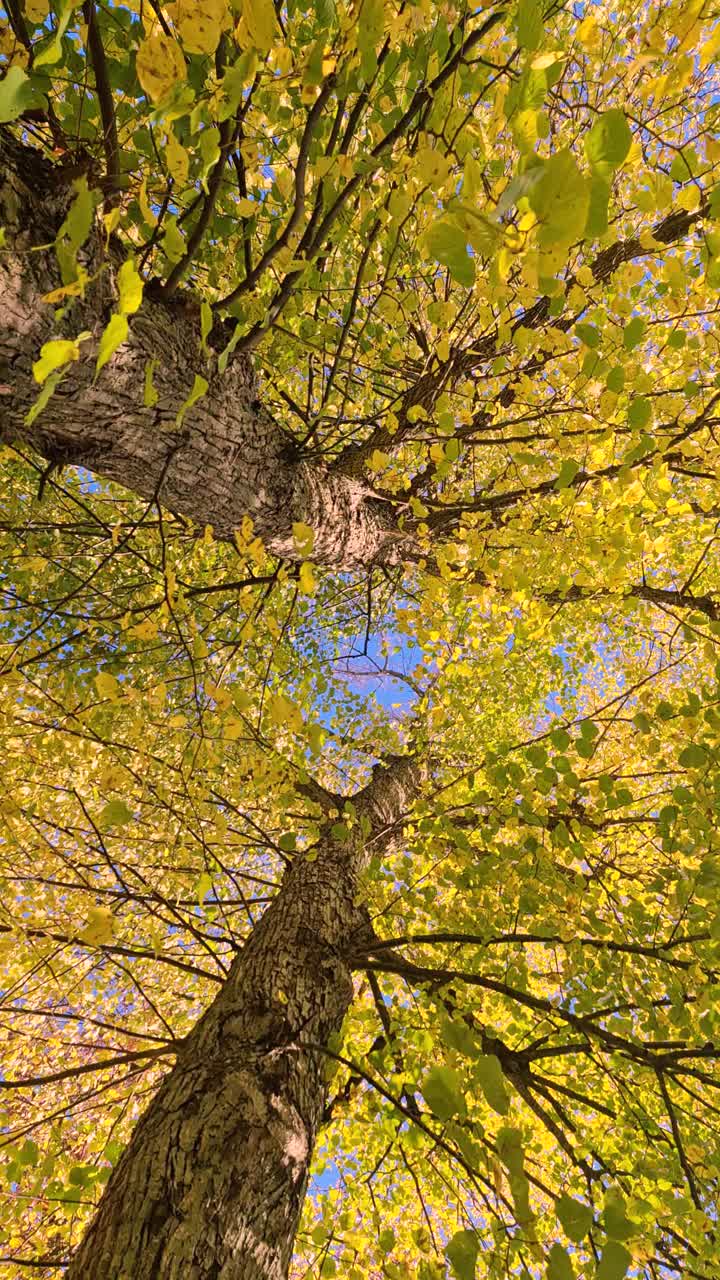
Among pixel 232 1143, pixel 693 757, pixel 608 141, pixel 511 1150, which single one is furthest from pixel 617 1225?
pixel 608 141

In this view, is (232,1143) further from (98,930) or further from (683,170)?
(683,170)

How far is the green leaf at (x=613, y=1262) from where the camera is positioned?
95cm

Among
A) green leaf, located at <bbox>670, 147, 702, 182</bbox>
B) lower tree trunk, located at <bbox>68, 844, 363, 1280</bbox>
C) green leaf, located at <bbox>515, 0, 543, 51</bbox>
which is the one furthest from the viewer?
green leaf, located at <bbox>670, 147, 702, 182</bbox>

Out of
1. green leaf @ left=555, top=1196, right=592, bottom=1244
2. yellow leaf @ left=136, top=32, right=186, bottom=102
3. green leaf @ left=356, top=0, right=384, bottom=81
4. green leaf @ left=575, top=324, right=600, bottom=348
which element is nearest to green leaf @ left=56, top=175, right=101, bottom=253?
yellow leaf @ left=136, top=32, right=186, bottom=102

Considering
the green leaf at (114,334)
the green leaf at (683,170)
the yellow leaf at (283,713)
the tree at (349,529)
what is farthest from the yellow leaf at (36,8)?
the yellow leaf at (283,713)

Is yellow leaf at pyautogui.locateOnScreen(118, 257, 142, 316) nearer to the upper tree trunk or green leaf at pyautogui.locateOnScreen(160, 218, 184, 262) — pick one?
green leaf at pyautogui.locateOnScreen(160, 218, 184, 262)

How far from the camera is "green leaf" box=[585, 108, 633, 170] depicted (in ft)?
2.86

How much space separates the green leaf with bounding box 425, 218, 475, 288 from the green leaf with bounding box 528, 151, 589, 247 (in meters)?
0.12

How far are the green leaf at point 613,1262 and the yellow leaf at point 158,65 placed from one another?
213 cm

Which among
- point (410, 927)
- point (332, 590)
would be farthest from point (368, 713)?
point (410, 927)

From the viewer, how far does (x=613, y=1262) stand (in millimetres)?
974

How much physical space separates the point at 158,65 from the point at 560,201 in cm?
79

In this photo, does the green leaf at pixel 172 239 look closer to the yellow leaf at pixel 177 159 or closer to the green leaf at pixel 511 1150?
the yellow leaf at pixel 177 159

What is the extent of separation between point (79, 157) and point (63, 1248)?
476 cm
